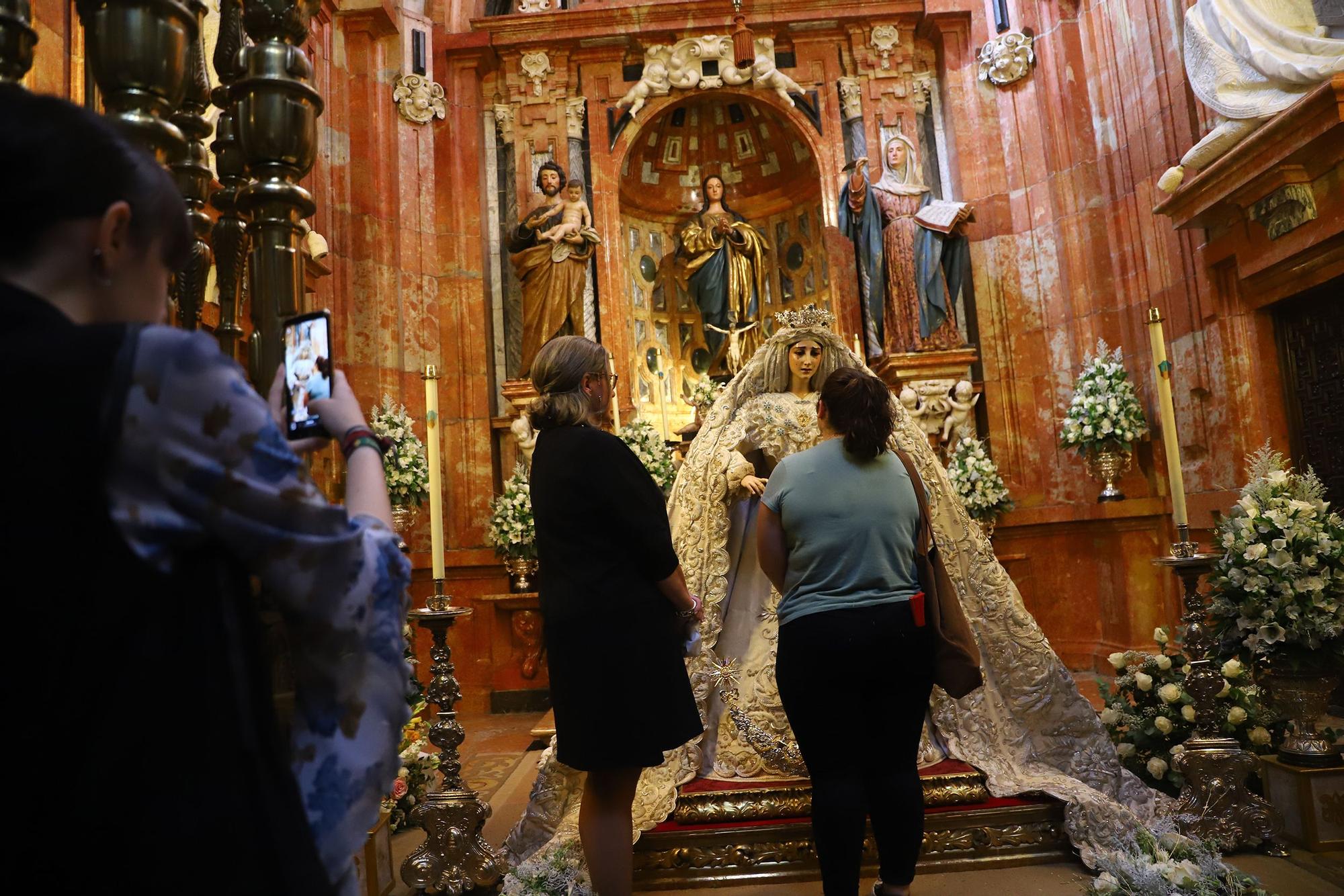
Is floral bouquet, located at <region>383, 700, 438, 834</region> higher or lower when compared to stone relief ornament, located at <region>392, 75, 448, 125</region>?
lower

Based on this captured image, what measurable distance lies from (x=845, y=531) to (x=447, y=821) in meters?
1.89

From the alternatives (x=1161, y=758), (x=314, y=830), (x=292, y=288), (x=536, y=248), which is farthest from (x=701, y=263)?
(x=314, y=830)

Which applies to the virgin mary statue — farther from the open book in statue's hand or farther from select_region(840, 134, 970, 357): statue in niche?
the open book in statue's hand

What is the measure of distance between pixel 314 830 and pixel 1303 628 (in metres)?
3.84

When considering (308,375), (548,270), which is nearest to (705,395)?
(548,270)

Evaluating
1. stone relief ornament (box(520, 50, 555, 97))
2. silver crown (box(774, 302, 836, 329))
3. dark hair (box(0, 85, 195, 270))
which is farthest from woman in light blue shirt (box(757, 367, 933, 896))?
stone relief ornament (box(520, 50, 555, 97))

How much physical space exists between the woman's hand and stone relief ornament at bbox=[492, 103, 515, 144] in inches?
267

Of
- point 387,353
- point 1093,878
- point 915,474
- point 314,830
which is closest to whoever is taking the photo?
point 314,830

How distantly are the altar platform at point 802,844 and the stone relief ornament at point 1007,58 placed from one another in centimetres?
758

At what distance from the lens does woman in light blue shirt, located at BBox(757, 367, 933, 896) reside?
8.79ft

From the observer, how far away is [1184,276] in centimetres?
723

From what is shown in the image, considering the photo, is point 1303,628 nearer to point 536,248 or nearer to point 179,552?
point 179,552

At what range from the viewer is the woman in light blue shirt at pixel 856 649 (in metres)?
2.68

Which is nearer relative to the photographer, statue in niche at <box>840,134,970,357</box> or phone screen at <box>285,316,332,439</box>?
phone screen at <box>285,316,332,439</box>
